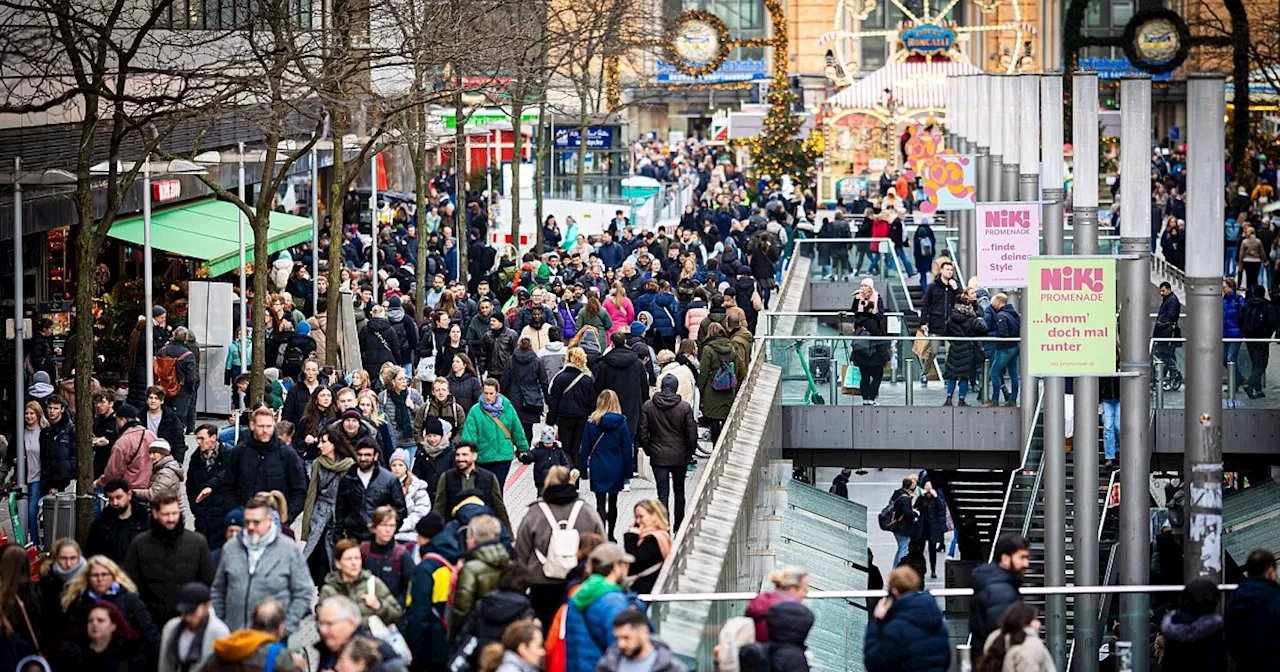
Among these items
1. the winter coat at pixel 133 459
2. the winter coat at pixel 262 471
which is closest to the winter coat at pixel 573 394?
the winter coat at pixel 133 459

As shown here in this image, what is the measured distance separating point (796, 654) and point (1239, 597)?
3061 millimetres

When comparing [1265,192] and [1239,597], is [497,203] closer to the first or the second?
[1265,192]

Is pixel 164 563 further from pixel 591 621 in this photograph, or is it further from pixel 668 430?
pixel 668 430

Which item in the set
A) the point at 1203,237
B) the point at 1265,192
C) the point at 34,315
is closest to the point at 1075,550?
the point at 1203,237

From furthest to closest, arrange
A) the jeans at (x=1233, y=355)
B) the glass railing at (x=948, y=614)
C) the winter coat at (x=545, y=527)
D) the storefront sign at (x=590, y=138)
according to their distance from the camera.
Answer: the storefront sign at (x=590, y=138) → the jeans at (x=1233, y=355) → the winter coat at (x=545, y=527) → the glass railing at (x=948, y=614)

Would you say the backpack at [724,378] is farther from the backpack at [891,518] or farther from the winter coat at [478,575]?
the winter coat at [478,575]

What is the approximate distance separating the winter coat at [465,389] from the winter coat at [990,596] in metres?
8.93

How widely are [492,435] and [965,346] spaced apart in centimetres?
1018

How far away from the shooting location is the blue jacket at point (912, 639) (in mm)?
12625

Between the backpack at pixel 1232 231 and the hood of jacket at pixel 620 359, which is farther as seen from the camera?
the backpack at pixel 1232 231

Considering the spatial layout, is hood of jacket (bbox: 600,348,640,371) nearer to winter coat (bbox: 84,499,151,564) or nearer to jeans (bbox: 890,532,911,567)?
jeans (bbox: 890,532,911,567)

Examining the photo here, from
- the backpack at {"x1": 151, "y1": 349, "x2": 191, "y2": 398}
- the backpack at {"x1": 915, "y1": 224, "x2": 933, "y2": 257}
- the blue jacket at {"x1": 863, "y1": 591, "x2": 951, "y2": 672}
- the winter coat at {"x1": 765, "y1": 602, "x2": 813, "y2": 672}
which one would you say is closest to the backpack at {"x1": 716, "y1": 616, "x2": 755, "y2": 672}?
the winter coat at {"x1": 765, "y1": 602, "x2": 813, "y2": 672}

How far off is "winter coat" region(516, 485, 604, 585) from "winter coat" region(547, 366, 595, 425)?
737 cm

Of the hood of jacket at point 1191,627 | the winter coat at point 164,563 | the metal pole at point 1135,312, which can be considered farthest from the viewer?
the metal pole at point 1135,312
